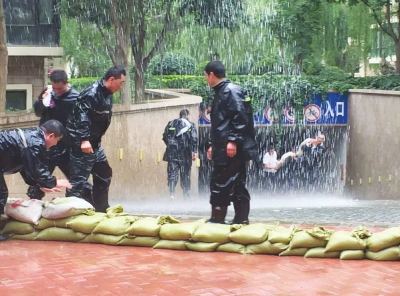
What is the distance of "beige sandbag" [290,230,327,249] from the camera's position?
702 cm

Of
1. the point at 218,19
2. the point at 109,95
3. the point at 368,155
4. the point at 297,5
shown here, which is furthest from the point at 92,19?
the point at 109,95

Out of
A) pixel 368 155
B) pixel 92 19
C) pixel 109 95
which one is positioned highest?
pixel 92 19

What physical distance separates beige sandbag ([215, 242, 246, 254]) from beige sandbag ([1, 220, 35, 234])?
6.34 ft

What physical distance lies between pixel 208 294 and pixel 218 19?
1727 centimetres

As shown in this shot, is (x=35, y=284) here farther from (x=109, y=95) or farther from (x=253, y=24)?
(x=253, y=24)

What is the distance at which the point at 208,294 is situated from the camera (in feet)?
18.6

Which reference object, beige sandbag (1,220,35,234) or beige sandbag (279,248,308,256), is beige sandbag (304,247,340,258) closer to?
beige sandbag (279,248,308,256)

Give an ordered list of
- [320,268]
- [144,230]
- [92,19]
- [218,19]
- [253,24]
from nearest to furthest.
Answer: [320,268] → [144,230] → [92,19] → [218,19] → [253,24]

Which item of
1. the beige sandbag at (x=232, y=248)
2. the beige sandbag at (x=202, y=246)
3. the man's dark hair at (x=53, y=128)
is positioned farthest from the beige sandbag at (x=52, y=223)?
the beige sandbag at (x=232, y=248)

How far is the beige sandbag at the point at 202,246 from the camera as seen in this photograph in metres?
7.25

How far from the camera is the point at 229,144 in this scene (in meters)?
8.03

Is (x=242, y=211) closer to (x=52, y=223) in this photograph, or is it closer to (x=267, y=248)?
(x=267, y=248)

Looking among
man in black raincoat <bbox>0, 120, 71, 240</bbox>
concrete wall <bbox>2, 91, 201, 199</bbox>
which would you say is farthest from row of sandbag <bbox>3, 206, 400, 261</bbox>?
concrete wall <bbox>2, 91, 201, 199</bbox>

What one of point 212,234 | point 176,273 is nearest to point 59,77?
point 212,234
